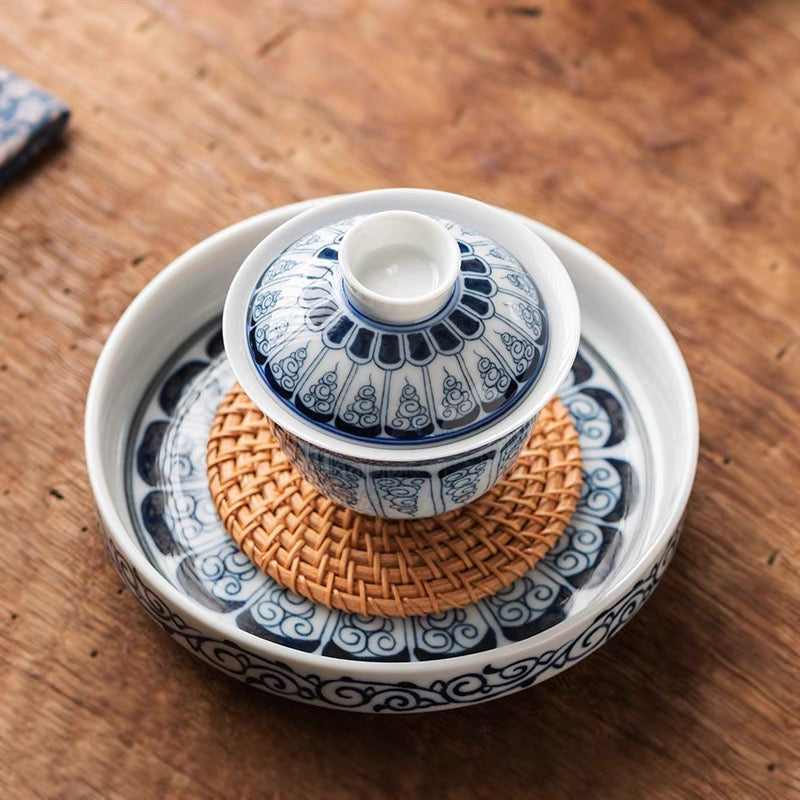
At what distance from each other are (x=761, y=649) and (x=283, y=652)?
0.39 meters

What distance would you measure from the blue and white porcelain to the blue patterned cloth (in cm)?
30

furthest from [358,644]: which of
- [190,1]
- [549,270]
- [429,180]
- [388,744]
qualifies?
[190,1]

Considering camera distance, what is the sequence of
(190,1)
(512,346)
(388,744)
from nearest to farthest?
(512,346) → (388,744) → (190,1)

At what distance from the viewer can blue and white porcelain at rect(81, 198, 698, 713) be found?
2.49ft

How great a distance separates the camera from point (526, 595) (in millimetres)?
836

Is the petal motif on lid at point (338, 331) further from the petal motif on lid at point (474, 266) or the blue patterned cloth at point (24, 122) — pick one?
the blue patterned cloth at point (24, 122)

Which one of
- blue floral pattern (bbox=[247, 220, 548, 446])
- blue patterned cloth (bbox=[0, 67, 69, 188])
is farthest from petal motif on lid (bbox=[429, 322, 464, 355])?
blue patterned cloth (bbox=[0, 67, 69, 188])

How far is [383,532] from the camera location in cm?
85

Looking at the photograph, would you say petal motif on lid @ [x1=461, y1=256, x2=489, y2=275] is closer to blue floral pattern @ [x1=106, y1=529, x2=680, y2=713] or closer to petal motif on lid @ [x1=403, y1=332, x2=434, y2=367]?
petal motif on lid @ [x1=403, y1=332, x2=434, y2=367]

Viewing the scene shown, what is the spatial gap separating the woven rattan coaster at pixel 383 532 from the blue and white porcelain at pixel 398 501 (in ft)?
0.05

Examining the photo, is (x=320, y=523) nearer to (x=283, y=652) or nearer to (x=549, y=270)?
(x=283, y=652)

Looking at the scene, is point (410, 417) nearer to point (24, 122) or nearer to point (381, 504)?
point (381, 504)

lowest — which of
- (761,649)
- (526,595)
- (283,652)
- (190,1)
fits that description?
(761,649)

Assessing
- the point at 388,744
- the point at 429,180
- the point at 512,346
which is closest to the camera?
the point at 512,346
